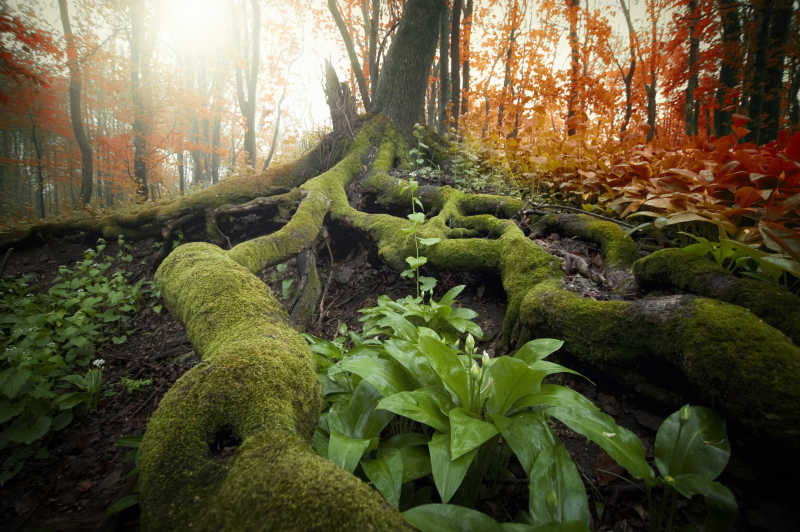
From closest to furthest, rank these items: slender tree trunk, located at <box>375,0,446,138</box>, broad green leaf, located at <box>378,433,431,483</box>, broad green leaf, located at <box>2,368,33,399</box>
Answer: broad green leaf, located at <box>378,433,431,483</box> < broad green leaf, located at <box>2,368,33,399</box> < slender tree trunk, located at <box>375,0,446,138</box>

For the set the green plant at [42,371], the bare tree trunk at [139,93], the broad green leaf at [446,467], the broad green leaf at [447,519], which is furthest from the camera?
the bare tree trunk at [139,93]

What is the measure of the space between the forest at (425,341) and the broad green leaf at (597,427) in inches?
0.4

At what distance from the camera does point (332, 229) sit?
484cm

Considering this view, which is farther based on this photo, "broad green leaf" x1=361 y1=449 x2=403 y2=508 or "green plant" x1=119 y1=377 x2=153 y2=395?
"green plant" x1=119 y1=377 x2=153 y2=395

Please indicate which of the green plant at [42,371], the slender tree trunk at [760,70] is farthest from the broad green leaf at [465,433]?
the slender tree trunk at [760,70]

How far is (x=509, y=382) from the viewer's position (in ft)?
4.67

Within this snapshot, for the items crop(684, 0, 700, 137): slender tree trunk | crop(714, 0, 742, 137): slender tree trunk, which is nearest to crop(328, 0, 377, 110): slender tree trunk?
crop(714, 0, 742, 137): slender tree trunk

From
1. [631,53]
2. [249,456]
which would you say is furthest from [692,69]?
[249,456]

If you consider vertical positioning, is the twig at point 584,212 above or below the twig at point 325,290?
above

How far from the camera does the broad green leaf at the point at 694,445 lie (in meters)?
1.27

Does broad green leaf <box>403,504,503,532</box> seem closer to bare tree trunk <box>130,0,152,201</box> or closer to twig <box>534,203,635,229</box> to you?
twig <box>534,203,635,229</box>

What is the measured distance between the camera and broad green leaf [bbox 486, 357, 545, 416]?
1404 millimetres

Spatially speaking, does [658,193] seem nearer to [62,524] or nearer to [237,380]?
[237,380]

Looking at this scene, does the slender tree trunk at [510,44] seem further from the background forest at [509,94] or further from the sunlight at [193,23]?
the sunlight at [193,23]
